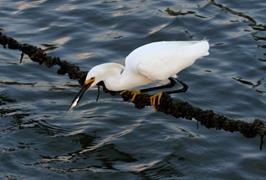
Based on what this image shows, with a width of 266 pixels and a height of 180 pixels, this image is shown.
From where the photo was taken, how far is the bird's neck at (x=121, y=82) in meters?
9.32

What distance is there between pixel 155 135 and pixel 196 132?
0.60 m

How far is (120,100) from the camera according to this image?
11.7m

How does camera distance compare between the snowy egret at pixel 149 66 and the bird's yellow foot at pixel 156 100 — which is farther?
the snowy egret at pixel 149 66

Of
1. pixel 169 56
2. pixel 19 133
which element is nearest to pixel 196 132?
pixel 169 56

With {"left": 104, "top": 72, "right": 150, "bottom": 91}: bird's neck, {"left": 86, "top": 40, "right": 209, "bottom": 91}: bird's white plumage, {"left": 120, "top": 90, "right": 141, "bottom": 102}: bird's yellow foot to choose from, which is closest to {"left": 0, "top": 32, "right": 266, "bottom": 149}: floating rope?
{"left": 120, "top": 90, "right": 141, "bottom": 102}: bird's yellow foot

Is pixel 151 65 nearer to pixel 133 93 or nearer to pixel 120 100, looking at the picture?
pixel 133 93

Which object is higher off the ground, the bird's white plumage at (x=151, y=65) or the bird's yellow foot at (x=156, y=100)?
the bird's white plumage at (x=151, y=65)

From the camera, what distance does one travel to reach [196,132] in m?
10.5

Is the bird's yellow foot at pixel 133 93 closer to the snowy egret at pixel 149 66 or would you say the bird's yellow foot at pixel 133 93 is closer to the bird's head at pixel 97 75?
the snowy egret at pixel 149 66

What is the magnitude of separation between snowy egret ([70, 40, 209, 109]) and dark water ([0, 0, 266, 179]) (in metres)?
1.04

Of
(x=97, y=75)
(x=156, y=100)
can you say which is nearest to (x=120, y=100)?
(x=97, y=75)

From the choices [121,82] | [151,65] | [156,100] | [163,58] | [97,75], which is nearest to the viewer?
[156,100]

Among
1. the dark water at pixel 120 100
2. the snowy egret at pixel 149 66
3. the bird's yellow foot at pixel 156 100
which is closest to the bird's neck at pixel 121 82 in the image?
the snowy egret at pixel 149 66

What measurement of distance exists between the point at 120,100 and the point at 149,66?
2292mm
